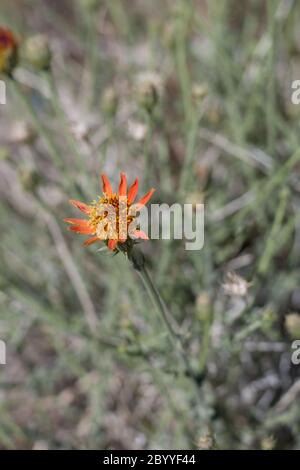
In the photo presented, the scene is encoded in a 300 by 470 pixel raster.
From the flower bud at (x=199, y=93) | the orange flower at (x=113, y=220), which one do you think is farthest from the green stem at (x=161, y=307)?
the flower bud at (x=199, y=93)

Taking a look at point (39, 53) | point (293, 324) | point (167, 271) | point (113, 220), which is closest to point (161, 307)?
point (113, 220)

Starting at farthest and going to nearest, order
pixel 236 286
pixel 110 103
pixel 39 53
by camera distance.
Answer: pixel 110 103 → pixel 39 53 → pixel 236 286

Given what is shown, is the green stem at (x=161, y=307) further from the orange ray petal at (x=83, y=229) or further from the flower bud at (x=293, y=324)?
the flower bud at (x=293, y=324)

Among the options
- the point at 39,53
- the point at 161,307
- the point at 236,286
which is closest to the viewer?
the point at 161,307

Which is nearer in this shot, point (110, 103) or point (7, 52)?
point (7, 52)

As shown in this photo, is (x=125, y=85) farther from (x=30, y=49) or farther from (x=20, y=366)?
(x=20, y=366)

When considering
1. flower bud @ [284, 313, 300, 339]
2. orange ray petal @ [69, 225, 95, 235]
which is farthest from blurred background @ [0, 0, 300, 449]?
orange ray petal @ [69, 225, 95, 235]

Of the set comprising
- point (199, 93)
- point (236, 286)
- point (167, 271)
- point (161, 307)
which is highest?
point (199, 93)

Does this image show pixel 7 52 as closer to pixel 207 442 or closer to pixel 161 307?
pixel 161 307
